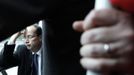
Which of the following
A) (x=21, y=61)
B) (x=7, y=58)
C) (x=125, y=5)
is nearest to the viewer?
(x=125, y=5)

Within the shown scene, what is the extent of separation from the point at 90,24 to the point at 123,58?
6 cm

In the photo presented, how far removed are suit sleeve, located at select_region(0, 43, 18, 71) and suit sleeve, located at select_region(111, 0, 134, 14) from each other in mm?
2198

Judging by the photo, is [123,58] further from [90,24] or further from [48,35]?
[48,35]

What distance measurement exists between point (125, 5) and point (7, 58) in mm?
2807

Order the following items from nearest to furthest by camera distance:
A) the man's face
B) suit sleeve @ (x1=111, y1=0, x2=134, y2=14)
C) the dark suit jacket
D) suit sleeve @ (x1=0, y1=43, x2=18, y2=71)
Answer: suit sleeve @ (x1=111, y1=0, x2=134, y2=14) < suit sleeve @ (x1=0, y1=43, x2=18, y2=71) < the dark suit jacket < the man's face

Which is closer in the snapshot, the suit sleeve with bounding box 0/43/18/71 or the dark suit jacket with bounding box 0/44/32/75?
the suit sleeve with bounding box 0/43/18/71

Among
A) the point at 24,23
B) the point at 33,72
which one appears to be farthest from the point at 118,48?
the point at 33,72


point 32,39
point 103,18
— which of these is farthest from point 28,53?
point 103,18

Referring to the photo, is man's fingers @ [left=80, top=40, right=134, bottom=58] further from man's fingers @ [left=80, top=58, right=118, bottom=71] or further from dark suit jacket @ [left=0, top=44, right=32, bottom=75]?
dark suit jacket @ [left=0, top=44, right=32, bottom=75]

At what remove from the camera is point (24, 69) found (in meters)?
3.44

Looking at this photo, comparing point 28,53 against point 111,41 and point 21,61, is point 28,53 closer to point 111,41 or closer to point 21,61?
point 21,61

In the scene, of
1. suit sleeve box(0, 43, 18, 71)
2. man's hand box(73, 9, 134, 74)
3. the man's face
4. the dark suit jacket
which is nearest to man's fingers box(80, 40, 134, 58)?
man's hand box(73, 9, 134, 74)

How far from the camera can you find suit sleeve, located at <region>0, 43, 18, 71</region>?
9.04ft

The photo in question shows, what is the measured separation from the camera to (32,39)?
349 centimetres
